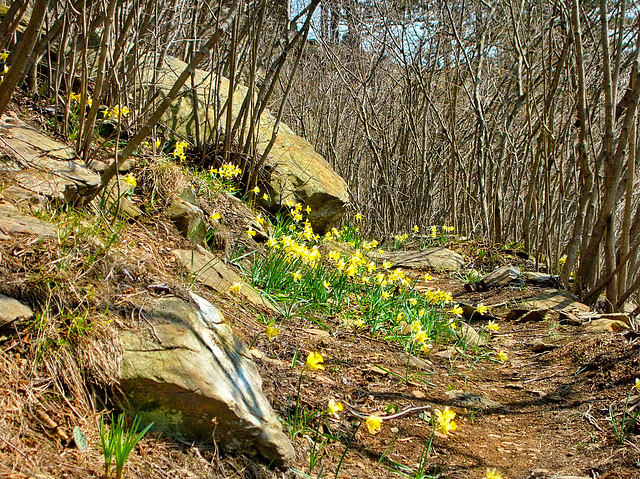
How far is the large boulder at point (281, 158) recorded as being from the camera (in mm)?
5480

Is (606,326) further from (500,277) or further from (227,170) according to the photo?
(227,170)

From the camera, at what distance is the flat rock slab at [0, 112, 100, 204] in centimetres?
277

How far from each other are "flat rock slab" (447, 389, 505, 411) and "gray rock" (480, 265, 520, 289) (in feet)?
10.1

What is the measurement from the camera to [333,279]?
13.8ft

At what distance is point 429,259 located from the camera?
697 centimetres

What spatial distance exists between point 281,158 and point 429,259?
2322 mm

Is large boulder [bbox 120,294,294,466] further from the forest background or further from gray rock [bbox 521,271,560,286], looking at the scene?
gray rock [bbox 521,271,560,286]

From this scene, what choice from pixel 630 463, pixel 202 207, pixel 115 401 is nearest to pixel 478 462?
pixel 630 463

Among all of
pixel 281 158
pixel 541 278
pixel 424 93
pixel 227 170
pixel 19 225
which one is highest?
pixel 424 93

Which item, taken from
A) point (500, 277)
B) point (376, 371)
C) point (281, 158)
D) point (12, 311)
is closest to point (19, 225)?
point (12, 311)

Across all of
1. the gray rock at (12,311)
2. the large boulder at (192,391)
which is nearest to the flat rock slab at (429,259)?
the large boulder at (192,391)

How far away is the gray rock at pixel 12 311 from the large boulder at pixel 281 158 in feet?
11.6

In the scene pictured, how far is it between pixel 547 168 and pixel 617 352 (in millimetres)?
2988

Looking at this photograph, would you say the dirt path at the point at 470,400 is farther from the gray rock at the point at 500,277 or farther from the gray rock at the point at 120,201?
the gray rock at the point at 500,277
